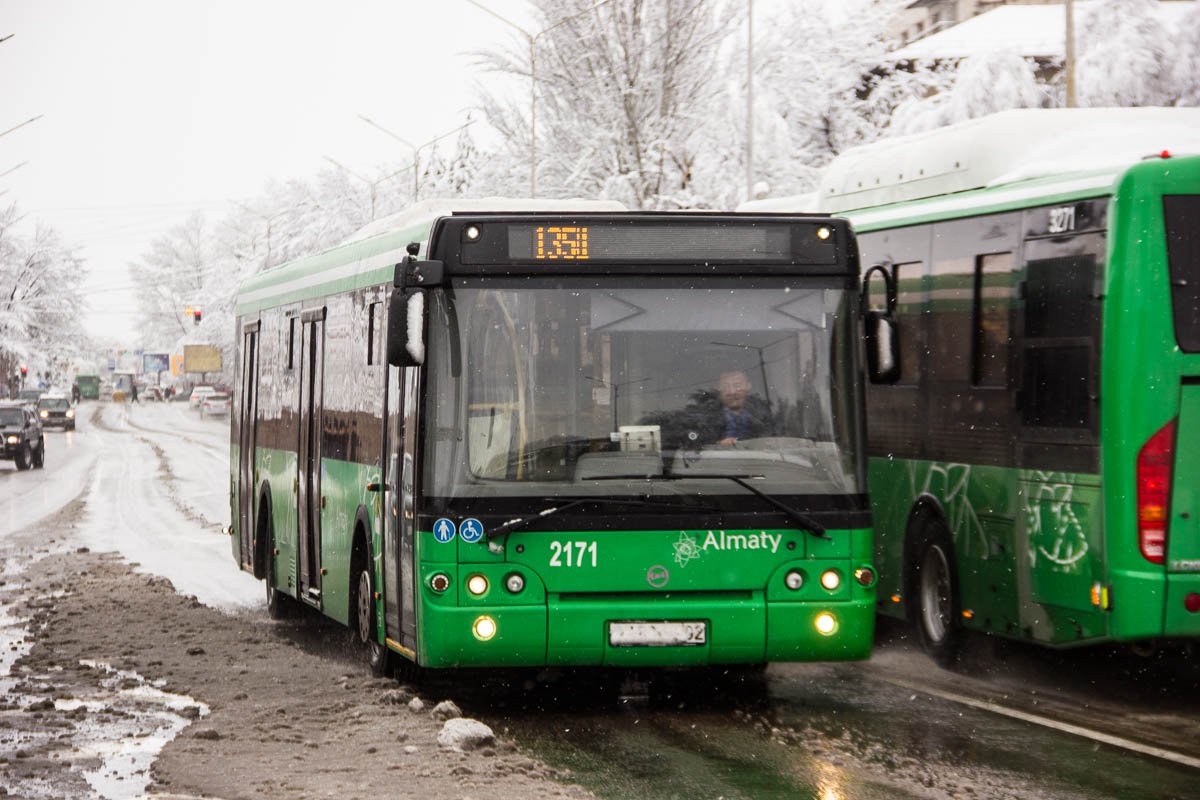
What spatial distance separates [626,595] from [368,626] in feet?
8.25

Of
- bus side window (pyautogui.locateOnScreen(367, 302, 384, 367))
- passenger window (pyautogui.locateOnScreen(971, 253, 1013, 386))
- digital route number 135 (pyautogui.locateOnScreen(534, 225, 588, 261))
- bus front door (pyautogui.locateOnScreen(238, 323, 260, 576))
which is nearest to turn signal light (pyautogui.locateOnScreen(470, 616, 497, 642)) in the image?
digital route number 135 (pyautogui.locateOnScreen(534, 225, 588, 261))

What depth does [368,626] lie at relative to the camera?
12023 mm

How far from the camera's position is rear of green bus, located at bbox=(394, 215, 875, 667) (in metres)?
9.92

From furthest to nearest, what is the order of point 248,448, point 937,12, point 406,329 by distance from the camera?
1. point 937,12
2. point 248,448
3. point 406,329

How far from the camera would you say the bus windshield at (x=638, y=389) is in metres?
9.91

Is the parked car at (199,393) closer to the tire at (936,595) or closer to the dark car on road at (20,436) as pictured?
the dark car on road at (20,436)

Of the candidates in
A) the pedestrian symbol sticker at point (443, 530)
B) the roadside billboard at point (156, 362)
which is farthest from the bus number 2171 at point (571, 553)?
the roadside billboard at point (156, 362)

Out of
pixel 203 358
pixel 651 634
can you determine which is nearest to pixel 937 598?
pixel 651 634

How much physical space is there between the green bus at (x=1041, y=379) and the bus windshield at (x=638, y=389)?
49.8 inches

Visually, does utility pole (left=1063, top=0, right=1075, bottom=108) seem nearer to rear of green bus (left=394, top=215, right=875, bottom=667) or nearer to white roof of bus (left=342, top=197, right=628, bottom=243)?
white roof of bus (left=342, top=197, right=628, bottom=243)

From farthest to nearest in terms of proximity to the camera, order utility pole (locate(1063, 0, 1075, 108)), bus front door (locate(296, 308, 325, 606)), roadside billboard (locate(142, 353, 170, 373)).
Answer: roadside billboard (locate(142, 353, 170, 373)) → utility pole (locate(1063, 0, 1075, 108)) → bus front door (locate(296, 308, 325, 606))

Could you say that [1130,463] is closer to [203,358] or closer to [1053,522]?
[1053,522]

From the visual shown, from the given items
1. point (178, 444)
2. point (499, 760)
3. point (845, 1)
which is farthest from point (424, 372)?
point (178, 444)

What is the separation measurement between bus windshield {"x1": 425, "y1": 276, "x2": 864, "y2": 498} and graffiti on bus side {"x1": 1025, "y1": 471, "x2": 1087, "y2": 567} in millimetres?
1212
